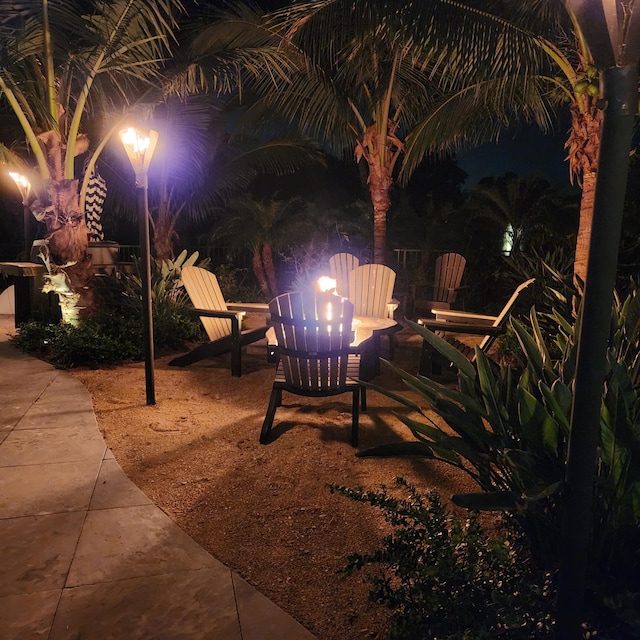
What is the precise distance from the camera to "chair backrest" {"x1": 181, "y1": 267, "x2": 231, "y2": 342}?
258 inches

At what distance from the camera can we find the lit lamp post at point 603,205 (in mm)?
1559

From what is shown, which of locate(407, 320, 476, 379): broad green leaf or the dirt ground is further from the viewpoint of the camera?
the dirt ground

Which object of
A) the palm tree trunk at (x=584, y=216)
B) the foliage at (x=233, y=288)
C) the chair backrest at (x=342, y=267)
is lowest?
the foliage at (x=233, y=288)

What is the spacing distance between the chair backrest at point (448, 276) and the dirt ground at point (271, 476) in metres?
4.90

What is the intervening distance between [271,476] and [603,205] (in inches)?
111

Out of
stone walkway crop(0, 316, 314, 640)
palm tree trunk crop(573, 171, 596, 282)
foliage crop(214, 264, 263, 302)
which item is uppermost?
palm tree trunk crop(573, 171, 596, 282)

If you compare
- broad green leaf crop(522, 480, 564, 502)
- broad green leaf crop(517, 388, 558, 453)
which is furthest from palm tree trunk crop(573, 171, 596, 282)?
A: broad green leaf crop(522, 480, 564, 502)

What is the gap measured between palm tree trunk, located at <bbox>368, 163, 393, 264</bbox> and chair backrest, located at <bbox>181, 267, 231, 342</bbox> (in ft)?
14.1

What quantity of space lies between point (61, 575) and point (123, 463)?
1.34 metres

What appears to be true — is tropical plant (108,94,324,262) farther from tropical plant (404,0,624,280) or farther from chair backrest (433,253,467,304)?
tropical plant (404,0,624,280)

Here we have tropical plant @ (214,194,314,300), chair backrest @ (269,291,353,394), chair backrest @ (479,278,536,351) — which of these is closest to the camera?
chair backrest @ (269,291,353,394)

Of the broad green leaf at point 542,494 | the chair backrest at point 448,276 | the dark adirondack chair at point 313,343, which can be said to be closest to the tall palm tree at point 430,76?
the chair backrest at point 448,276

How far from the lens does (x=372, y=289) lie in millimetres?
7531

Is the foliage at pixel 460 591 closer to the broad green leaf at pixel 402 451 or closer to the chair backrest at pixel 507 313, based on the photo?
the broad green leaf at pixel 402 451
